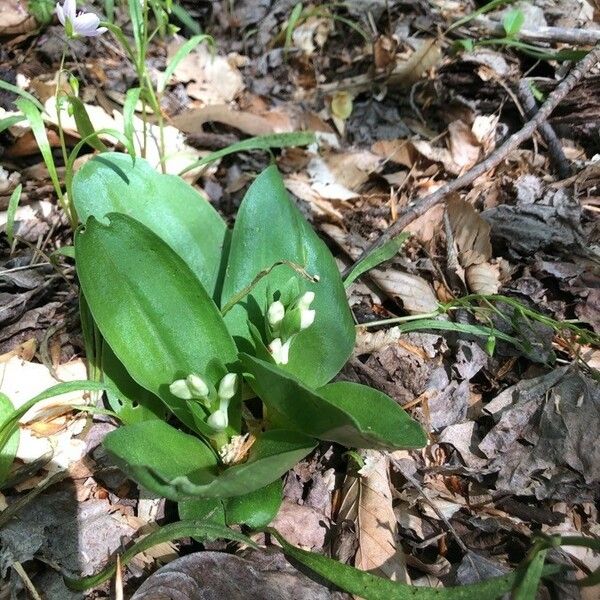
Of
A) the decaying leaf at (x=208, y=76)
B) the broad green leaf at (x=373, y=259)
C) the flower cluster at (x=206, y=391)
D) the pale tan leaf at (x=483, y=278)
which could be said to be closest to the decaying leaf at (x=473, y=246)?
the pale tan leaf at (x=483, y=278)

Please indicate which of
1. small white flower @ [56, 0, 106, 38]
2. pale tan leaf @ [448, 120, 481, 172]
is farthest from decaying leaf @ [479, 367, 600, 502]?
small white flower @ [56, 0, 106, 38]

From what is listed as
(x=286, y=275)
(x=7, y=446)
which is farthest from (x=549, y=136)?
(x=7, y=446)

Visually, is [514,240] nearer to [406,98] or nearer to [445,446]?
[445,446]

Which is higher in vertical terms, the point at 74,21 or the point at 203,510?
the point at 74,21

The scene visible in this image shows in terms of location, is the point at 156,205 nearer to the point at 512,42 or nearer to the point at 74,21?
the point at 74,21

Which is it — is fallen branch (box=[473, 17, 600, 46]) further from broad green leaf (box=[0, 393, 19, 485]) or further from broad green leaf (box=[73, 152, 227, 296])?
broad green leaf (box=[0, 393, 19, 485])

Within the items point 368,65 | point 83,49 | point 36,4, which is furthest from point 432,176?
point 36,4

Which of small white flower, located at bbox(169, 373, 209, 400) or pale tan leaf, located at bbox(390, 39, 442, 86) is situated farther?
pale tan leaf, located at bbox(390, 39, 442, 86)
